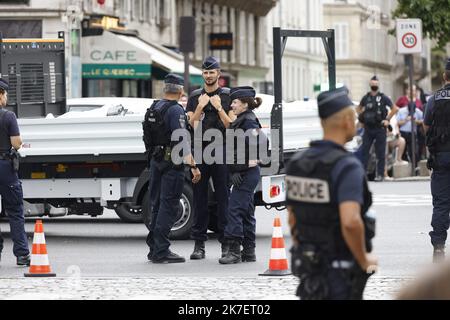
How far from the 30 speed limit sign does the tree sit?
352 inches

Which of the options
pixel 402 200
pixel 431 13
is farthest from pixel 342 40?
pixel 402 200

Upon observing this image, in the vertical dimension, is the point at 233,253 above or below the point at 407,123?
below

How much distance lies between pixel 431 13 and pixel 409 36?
9482 millimetres

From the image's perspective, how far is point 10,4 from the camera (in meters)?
37.6

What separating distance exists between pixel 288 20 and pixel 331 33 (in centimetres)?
5904

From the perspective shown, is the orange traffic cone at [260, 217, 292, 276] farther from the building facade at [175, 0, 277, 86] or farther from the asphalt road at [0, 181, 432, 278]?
the building facade at [175, 0, 277, 86]

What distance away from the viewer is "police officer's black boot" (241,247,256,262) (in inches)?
581

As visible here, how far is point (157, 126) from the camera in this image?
14695 mm

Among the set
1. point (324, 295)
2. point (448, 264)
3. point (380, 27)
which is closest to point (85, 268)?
point (324, 295)

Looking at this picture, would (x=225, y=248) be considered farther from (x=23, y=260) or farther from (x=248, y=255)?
(x=23, y=260)

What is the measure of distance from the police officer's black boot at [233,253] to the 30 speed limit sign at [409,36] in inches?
656

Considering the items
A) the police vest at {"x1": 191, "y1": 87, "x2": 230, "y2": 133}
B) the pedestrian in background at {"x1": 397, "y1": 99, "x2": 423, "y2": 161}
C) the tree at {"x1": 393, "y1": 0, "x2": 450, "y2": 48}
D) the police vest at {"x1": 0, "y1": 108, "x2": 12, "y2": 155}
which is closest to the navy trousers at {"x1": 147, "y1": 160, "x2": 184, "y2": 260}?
the police vest at {"x1": 191, "y1": 87, "x2": 230, "y2": 133}

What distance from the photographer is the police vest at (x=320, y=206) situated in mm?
6621

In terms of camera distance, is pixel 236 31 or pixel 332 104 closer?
pixel 332 104
